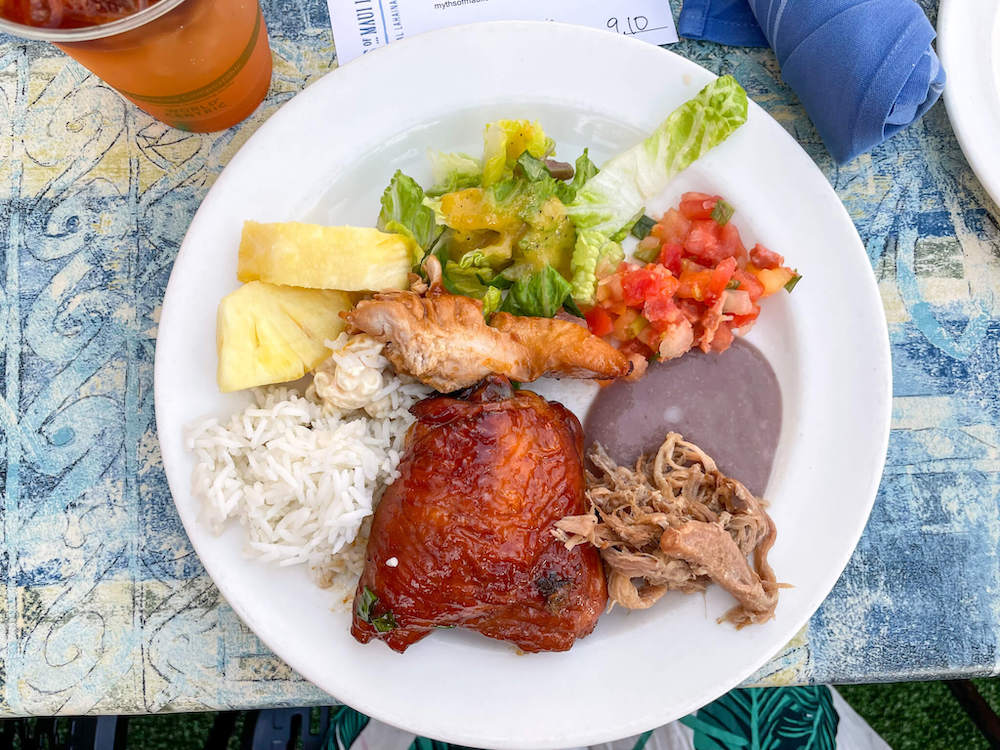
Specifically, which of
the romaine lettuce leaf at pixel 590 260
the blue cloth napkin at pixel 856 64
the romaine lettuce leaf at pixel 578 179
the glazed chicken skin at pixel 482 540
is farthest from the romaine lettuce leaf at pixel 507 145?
the blue cloth napkin at pixel 856 64

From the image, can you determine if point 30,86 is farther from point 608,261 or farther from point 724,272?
point 724,272

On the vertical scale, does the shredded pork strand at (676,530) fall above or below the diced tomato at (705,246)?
below

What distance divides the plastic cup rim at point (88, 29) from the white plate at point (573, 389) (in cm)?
61

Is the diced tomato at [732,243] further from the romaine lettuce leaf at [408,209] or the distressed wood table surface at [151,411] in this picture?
the romaine lettuce leaf at [408,209]

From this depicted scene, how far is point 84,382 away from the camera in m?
2.66

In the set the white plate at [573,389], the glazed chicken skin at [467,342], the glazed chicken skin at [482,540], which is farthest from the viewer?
the white plate at [573,389]

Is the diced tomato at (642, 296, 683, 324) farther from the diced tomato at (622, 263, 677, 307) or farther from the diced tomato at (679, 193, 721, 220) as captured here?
the diced tomato at (679, 193, 721, 220)

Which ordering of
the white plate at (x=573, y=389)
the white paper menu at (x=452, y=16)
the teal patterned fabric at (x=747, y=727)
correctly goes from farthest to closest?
1. the teal patterned fabric at (x=747, y=727)
2. the white paper menu at (x=452, y=16)
3. the white plate at (x=573, y=389)

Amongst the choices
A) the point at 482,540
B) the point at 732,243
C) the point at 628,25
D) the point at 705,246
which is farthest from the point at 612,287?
the point at 628,25

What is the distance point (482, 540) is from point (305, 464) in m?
0.59

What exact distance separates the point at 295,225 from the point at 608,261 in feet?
3.28

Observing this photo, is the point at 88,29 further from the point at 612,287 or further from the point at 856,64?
the point at 856,64

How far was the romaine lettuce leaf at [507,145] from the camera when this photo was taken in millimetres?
2408

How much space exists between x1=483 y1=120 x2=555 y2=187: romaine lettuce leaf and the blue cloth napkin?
3.04 feet
